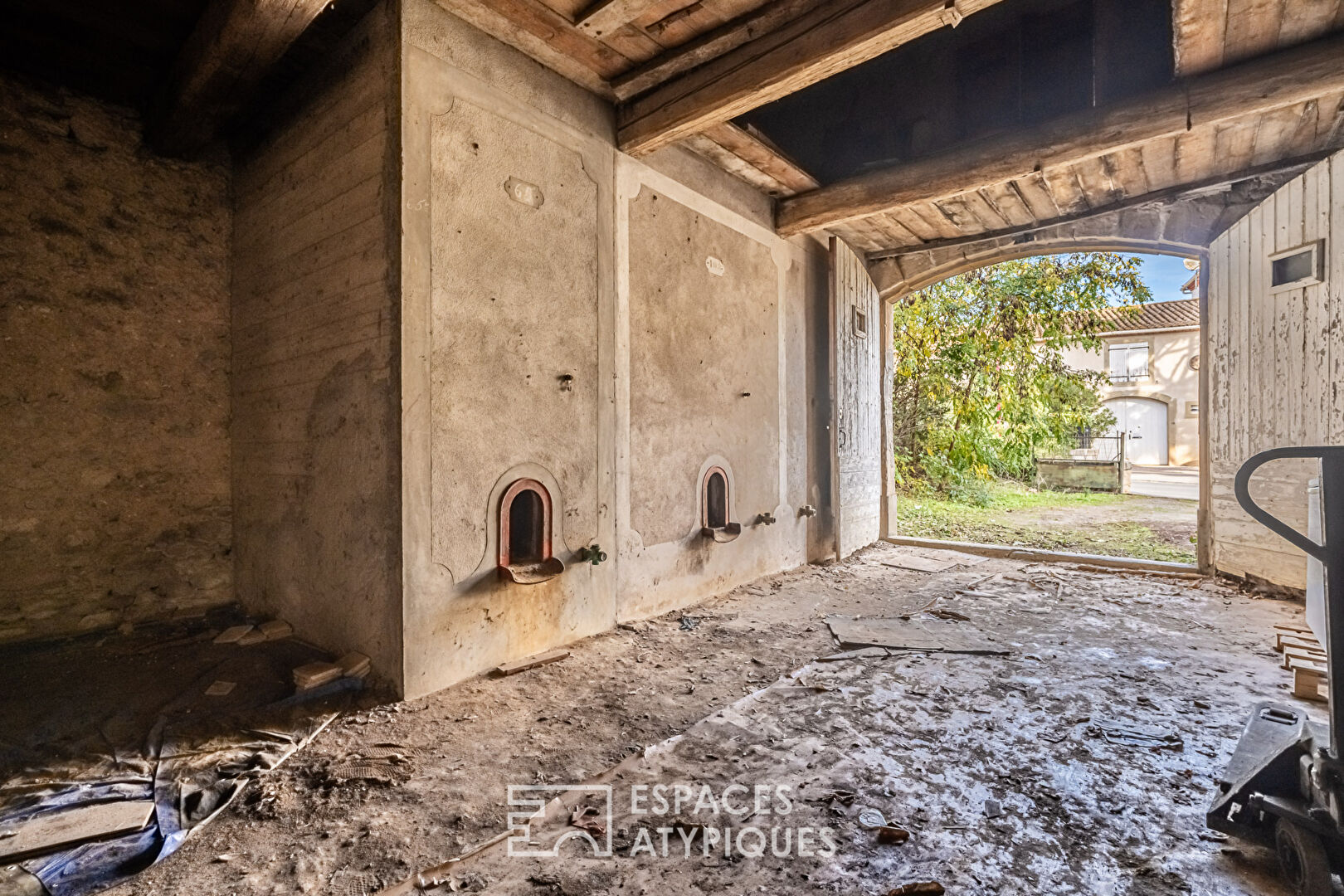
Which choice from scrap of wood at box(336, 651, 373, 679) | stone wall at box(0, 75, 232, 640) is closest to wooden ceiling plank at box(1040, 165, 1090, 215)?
scrap of wood at box(336, 651, 373, 679)

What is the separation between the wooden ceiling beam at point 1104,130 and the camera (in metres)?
3.69

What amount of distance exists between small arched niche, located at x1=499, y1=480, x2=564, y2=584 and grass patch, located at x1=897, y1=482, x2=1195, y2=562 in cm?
638

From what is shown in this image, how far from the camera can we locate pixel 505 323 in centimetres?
351

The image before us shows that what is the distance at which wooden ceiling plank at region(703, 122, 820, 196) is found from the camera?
15.3ft

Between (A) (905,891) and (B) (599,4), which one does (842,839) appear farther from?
(B) (599,4)

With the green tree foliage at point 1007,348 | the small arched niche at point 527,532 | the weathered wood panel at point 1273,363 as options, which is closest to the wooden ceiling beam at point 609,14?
the small arched niche at point 527,532

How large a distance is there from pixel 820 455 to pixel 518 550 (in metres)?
3.92

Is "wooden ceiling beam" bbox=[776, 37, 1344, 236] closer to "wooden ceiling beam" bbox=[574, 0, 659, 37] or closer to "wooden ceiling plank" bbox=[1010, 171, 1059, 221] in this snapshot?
"wooden ceiling plank" bbox=[1010, 171, 1059, 221]

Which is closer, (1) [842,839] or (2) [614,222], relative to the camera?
(1) [842,839]

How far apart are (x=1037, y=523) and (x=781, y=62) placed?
8.60m

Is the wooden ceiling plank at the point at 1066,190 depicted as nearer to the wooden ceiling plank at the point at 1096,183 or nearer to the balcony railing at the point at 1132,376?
the wooden ceiling plank at the point at 1096,183

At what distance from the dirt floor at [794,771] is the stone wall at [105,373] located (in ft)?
8.37

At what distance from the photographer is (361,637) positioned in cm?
327

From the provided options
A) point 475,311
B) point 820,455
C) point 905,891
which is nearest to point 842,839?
point 905,891
